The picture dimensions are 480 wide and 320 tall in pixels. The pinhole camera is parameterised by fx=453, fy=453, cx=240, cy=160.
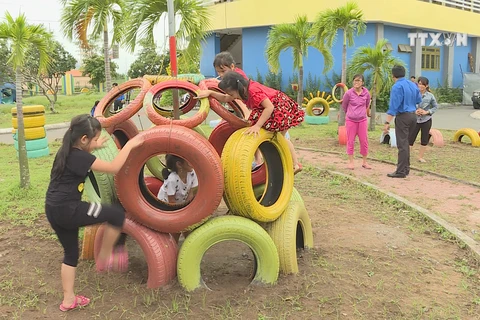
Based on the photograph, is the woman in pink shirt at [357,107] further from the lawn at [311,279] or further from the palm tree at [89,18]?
the palm tree at [89,18]

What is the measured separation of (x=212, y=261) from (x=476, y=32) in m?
32.5

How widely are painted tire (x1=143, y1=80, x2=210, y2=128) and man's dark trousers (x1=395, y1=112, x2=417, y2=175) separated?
464 centimetres

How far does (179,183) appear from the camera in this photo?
14.7ft

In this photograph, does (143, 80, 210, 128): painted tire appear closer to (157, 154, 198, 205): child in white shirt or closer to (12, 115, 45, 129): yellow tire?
(157, 154, 198, 205): child in white shirt

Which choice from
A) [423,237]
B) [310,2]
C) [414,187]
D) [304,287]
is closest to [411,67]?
[310,2]

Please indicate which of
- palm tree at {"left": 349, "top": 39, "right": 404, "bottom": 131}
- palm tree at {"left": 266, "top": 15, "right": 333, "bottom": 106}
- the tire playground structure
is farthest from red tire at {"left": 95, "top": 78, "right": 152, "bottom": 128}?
palm tree at {"left": 266, "top": 15, "right": 333, "bottom": 106}

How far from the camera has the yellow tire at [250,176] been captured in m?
3.66

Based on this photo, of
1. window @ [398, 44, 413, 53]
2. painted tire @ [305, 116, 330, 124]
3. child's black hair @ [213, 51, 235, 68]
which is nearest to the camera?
child's black hair @ [213, 51, 235, 68]

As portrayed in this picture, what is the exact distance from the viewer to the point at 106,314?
3312 millimetres

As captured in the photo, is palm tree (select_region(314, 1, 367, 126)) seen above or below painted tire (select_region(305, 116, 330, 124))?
above

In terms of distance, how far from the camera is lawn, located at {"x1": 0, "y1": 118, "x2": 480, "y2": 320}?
3.36 metres

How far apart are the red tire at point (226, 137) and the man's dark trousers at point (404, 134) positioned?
3.74 meters

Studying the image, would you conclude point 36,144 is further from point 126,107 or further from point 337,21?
point 337,21

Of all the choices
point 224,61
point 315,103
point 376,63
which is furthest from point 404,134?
point 315,103
